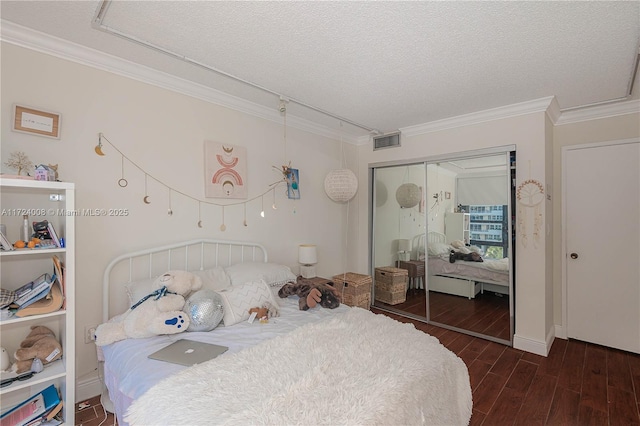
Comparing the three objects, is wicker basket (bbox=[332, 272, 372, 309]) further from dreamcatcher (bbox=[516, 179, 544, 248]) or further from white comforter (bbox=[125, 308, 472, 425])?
dreamcatcher (bbox=[516, 179, 544, 248])

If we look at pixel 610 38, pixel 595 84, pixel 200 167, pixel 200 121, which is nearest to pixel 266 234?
pixel 200 167

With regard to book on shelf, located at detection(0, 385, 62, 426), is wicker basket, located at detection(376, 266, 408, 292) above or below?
above

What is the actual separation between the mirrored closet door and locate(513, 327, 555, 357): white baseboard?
3.2 inches

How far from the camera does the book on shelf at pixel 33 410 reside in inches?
65.7

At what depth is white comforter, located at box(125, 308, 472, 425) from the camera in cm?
119

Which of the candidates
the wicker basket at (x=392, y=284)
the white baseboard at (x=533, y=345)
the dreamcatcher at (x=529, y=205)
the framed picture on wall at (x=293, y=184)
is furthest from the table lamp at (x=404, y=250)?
the framed picture on wall at (x=293, y=184)

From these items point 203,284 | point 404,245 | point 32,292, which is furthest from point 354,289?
point 32,292

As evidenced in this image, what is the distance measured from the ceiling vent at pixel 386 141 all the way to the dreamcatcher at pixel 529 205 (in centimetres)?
157

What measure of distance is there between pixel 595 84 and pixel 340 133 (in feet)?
8.60

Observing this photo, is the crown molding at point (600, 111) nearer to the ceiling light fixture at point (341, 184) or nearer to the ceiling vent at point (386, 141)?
the ceiling vent at point (386, 141)

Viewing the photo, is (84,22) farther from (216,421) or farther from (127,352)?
(216,421)

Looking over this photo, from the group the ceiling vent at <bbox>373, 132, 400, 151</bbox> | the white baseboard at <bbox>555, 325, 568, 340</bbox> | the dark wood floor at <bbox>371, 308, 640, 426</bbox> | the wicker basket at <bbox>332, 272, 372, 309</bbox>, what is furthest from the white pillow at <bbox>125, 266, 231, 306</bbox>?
the white baseboard at <bbox>555, 325, 568, 340</bbox>

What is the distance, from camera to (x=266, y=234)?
129 inches

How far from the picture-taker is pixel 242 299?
7.45 feet
